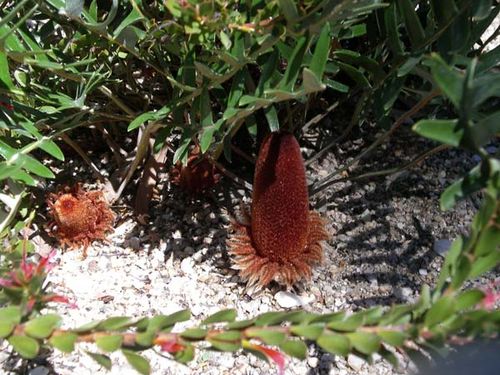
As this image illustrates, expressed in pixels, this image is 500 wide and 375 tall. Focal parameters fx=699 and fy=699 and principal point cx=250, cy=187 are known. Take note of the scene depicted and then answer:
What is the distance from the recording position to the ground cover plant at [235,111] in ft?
3.03

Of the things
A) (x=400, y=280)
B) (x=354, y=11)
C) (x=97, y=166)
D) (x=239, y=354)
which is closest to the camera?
(x=354, y=11)

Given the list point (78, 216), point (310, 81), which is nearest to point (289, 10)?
point (310, 81)

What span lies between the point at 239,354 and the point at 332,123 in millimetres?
780

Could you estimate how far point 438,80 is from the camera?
90 cm

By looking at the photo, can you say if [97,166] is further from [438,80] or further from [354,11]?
[438,80]

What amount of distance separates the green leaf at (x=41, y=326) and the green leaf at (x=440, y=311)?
1.67 ft


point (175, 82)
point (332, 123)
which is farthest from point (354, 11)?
point (332, 123)

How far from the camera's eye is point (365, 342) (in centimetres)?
91

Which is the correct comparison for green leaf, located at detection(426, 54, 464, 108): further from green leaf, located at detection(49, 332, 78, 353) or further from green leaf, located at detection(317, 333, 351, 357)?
green leaf, located at detection(49, 332, 78, 353)

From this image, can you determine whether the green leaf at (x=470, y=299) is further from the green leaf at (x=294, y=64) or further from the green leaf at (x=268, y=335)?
the green leaf at (x=294, y=64)

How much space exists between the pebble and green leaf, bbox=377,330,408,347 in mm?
583

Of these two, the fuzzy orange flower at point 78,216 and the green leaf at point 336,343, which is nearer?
the green leaf at point 336,343

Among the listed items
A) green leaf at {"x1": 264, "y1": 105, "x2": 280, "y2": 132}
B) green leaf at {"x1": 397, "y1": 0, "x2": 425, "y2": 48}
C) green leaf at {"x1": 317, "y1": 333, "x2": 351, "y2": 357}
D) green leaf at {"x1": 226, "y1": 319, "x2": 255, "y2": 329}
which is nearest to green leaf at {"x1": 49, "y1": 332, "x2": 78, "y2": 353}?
green leaf at {"x1": 226, "y1": 319, "x2": 255, "y2": 329}

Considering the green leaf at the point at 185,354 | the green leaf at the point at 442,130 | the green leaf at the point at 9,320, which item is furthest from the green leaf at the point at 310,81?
the green leaf at the point at 9,320
